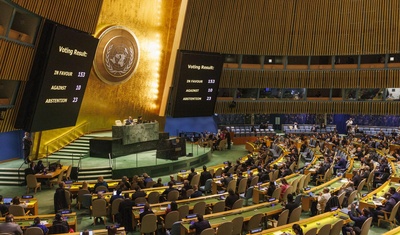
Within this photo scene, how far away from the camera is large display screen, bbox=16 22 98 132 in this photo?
13.2m

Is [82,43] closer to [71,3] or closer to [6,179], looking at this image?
[71,3]

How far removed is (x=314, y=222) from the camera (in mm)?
8797

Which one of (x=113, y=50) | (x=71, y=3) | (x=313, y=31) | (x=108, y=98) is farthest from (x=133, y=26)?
(x=313, y=31)

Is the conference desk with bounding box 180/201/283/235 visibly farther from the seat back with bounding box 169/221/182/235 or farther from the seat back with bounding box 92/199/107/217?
the seat back with bounding box 92/199/107/217

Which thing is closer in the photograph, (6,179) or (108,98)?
(6,179)

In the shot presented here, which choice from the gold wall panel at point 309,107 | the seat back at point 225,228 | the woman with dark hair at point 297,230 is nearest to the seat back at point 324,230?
the woman with dark hair at point 297,230

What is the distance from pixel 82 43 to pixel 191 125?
14.2 m

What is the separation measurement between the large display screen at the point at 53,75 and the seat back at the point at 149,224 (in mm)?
6555

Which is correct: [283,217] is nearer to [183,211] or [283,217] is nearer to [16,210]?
[183,211]

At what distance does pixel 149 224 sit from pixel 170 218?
1.71 feet

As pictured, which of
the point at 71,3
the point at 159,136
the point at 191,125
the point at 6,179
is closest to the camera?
the point at 71,3

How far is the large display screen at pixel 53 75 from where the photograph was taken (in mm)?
13219

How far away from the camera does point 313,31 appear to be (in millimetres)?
27531

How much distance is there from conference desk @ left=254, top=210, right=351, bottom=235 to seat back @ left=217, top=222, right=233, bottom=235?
751mm
